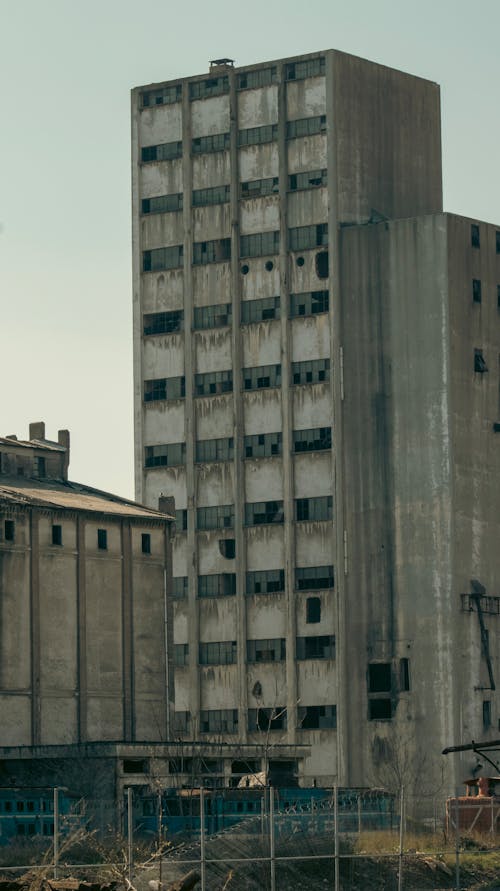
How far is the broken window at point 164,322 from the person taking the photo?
500 ft

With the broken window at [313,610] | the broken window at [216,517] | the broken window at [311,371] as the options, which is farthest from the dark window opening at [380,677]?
the broken window at [311,371]

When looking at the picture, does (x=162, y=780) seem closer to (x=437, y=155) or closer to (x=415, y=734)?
(x=415, y=734)

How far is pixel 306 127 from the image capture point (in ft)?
486

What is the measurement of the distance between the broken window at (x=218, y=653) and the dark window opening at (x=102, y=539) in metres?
30.6

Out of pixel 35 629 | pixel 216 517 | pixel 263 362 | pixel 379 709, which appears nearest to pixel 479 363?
pixel 263 362

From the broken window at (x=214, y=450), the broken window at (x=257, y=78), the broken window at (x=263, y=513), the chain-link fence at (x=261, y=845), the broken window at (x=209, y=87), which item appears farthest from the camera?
the broken window at (x=209, y=87)

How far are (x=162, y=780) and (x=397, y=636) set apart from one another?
121 ft

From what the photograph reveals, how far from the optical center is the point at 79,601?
116 m

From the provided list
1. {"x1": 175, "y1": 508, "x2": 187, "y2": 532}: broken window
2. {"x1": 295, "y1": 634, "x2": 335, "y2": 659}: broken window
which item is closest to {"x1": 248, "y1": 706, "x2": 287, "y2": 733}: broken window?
{"x1": 295, "y1": 634, "x2": 335, "y2": 659}: broken window

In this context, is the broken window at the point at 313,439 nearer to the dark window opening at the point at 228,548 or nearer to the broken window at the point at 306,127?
the dark window opening at the point at 228,548

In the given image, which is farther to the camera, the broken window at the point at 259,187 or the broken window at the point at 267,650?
the broken window at the point at 259,187

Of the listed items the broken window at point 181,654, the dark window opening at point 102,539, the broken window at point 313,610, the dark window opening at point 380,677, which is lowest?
the dark window opening at point 380,677

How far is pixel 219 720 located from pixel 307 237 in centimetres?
3536

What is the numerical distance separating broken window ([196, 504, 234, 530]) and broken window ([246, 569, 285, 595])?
Result: 424 cm
